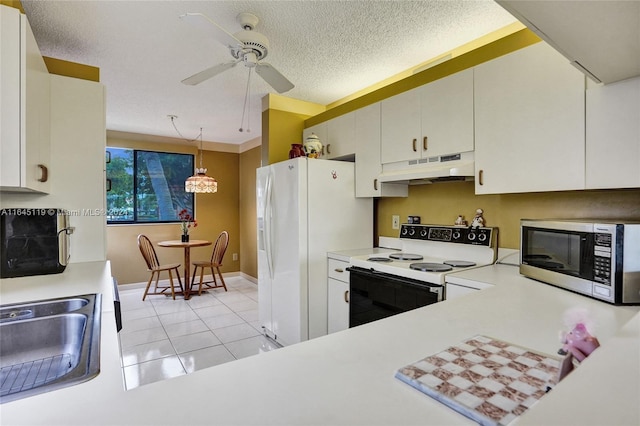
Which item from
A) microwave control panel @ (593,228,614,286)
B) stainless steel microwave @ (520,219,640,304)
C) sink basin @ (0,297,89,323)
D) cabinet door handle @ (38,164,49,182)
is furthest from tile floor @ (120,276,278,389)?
microwave control panel @ (593,228,614,286)

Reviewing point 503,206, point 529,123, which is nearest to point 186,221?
point 503,206

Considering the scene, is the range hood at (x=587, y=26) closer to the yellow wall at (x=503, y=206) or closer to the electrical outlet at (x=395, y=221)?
the yellow wall at (x=503, y=206)

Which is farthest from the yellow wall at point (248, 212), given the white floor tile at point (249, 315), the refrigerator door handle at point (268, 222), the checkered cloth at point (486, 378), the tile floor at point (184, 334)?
the checkered cloth at point (486, 378)

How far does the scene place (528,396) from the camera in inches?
24.2

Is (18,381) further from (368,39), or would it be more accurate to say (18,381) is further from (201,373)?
(368,39)

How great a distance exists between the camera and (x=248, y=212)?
223 inches

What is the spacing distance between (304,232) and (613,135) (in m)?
1.97

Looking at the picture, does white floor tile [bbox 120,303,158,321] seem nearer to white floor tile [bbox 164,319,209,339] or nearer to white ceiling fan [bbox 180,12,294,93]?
white floor tile [bbox 164,319,209,339]

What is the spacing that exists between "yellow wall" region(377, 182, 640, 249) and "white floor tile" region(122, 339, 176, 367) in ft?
7.30

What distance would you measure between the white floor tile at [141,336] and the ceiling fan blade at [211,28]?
277 cm

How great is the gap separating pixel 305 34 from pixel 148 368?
279cm

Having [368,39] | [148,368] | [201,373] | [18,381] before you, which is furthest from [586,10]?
[148,368]

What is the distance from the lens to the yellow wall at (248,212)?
541 cm

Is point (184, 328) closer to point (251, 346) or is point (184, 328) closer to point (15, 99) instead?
point (251, 346)
